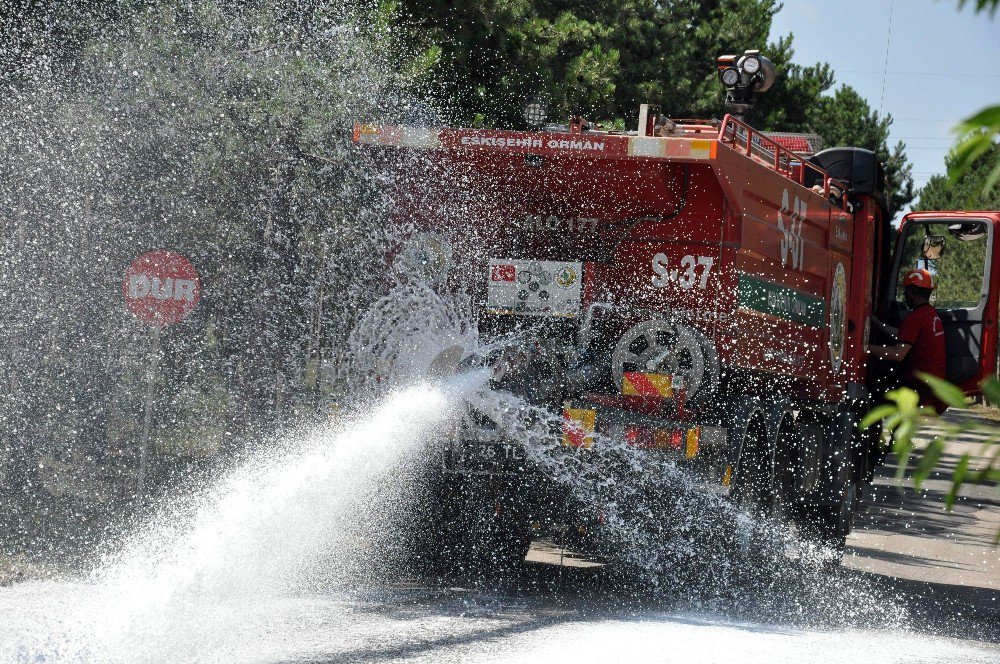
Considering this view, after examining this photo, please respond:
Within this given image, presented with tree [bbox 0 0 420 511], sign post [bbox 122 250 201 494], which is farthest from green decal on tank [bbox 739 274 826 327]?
sign post [bbox 122 250 201 494]

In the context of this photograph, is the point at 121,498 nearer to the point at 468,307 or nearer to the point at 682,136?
the point at 468,307

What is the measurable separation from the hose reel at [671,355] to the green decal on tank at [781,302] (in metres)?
0.44

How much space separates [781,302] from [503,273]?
6.24ft

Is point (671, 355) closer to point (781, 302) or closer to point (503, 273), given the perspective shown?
point (503, 273)

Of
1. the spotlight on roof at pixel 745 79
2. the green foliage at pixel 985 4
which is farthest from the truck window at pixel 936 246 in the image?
the green foliage at pixel 985 4

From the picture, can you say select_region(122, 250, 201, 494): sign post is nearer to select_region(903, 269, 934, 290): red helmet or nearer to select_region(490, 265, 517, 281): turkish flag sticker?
select_region(490, 265, 517, 281): turkish flag sticker

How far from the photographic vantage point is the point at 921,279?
10578mm

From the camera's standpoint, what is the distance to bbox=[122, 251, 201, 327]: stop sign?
9305 mm

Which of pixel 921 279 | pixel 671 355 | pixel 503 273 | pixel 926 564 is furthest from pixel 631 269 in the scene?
pixel 926 564

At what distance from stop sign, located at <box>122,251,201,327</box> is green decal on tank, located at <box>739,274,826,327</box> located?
3803 millimetres

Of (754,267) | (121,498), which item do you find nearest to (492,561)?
(754,267)

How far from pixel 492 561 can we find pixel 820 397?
9.40 ft

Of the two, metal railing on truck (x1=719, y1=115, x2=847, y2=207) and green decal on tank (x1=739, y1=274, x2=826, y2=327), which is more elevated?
metal railing on truck (x1=719, y1=115, x2=847, y2=207)

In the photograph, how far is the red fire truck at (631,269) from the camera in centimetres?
762
